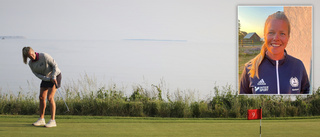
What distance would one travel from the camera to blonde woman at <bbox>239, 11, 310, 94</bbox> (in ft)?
39.8

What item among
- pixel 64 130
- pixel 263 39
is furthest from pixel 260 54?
pixel 64 130

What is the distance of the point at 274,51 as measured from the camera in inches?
477

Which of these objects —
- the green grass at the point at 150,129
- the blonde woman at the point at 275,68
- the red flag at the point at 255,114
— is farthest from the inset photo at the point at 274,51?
the red flag at the point at 255,114

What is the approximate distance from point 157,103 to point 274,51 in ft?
13.2

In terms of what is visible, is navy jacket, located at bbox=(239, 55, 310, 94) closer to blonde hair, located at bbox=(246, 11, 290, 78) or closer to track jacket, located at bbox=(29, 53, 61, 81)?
blonde hair, located at bbox=(246, 11, 290, 78)

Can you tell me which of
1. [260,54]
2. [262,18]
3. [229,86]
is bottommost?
[229,86]

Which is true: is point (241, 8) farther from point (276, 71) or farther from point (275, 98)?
point (275, 98)

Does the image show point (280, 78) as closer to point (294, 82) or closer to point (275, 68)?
point (275, 68)

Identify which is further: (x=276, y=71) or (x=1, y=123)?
(x=276, y=71)

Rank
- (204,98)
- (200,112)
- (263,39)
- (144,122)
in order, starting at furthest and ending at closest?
A: (263,39) < (204,98) < (200,112) < (144,122)

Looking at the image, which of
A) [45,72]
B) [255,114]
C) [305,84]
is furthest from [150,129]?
[305,84]

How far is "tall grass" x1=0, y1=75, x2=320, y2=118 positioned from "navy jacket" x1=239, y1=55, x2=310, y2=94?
609mm

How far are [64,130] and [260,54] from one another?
7173mm

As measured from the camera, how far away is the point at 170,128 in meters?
7.10
